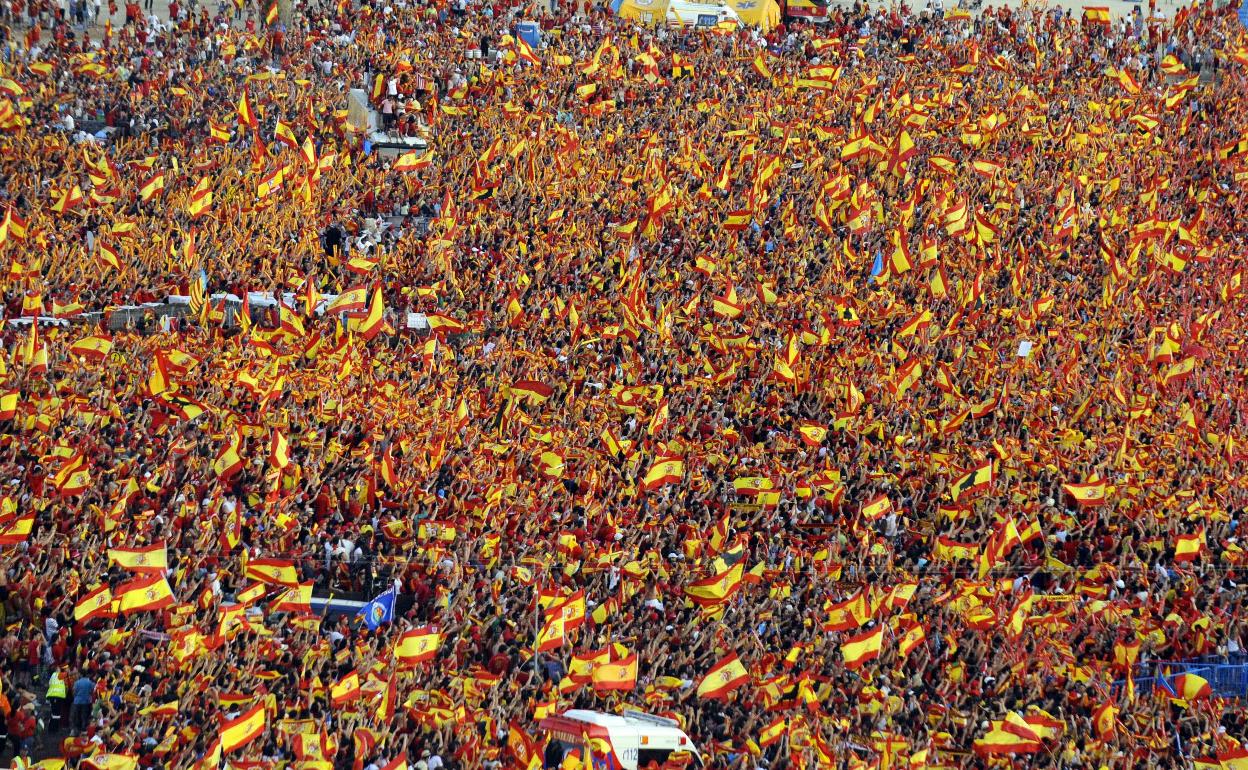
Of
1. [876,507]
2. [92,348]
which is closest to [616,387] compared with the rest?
[876,507]

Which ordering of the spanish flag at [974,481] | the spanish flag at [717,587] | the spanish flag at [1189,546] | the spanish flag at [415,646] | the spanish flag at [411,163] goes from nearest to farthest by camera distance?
the spanish flag at [415,646]
the spanish flag at [717,587]
the spanish flag at [1189,546]
the spanish flag at [974,481]
the spanish flag at [411,163]

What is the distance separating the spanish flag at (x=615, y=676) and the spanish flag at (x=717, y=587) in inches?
88.6

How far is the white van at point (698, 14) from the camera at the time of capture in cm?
4450

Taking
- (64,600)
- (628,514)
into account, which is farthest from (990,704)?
(64,600)

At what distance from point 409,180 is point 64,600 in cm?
1567

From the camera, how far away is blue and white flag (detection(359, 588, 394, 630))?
2145 centimetres

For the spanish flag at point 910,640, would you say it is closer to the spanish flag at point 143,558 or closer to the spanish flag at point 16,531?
the spanish flag at point 143,558

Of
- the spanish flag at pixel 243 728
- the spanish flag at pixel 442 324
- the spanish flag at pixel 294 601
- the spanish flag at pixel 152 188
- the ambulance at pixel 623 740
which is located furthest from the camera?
the spanish flag at pixel 152 188

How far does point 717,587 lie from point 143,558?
20.6 ft

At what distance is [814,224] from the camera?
3459 cm

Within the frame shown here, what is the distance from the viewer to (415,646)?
2022 cm

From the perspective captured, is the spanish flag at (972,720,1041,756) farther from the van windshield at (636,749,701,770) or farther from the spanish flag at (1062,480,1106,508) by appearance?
the spanish flag at (1062,480,1106,508)

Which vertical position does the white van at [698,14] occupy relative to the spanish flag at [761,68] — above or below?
above

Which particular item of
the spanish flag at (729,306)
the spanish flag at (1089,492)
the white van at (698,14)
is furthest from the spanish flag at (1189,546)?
the white van at (698,14)
